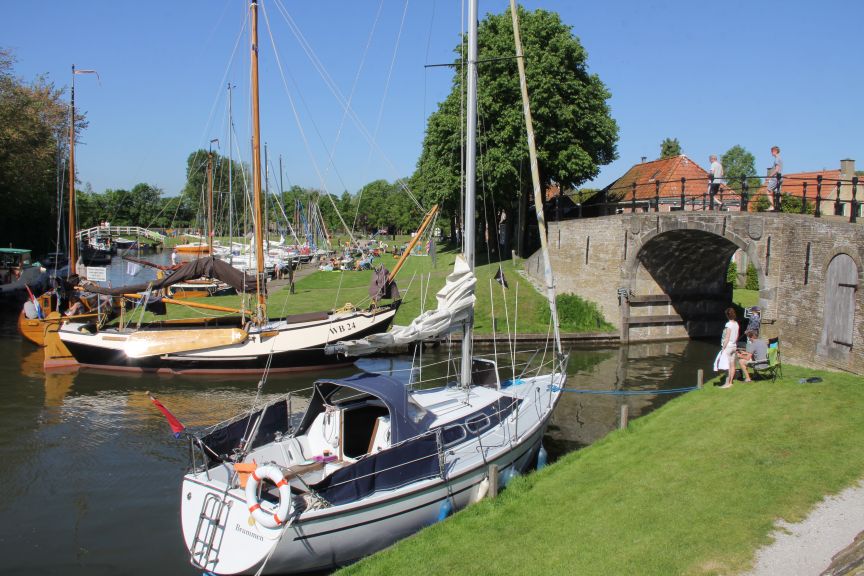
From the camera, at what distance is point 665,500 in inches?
364

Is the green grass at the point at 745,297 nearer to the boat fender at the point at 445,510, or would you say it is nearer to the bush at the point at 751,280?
the bush at the point at 751,280

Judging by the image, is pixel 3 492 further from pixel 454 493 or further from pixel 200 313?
pixel 200 313

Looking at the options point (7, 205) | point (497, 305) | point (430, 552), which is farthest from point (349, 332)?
point (7, 205)

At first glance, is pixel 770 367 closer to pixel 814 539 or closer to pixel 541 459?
pixel 541 459

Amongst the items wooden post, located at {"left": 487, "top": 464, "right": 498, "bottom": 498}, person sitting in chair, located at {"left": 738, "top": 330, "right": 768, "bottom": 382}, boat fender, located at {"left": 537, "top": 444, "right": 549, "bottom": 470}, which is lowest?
boat fender, located at {"left": 537, "top": 444, "right": 549, "bottom": 470}

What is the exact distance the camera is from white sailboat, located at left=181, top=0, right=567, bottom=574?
29.8 feet

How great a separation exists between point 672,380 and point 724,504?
578 inches

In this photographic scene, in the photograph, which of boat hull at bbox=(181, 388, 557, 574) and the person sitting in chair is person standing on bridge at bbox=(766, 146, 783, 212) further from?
boat hull at bbox=(181, 388, 557, 574)

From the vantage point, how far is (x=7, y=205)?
1663 inches

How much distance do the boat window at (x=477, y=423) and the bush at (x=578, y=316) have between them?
1848cm

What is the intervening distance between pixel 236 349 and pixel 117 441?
7.51m

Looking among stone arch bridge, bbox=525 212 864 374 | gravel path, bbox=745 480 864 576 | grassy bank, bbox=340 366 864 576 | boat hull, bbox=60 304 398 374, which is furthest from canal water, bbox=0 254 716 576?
gravel path, bbox=745 480 864 576

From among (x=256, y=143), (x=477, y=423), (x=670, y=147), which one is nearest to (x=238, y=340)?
(x=256, y=143)

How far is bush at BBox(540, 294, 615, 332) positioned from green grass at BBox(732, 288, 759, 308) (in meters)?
8.85
